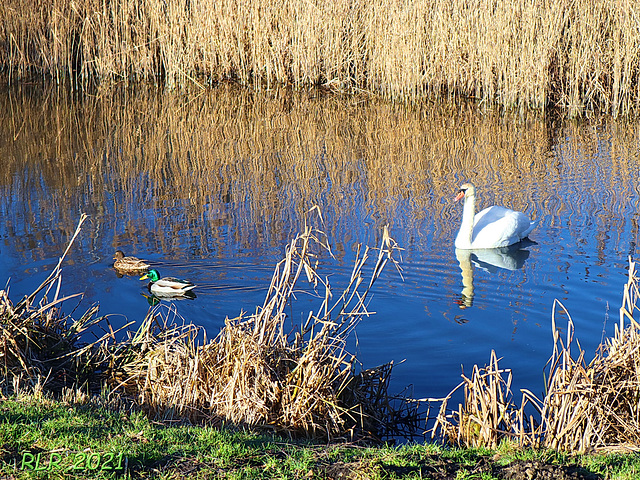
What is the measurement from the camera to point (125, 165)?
1223 cm

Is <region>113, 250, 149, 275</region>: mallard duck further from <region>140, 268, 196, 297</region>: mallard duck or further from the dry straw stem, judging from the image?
the dry straw stem

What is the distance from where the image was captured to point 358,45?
1742 cm

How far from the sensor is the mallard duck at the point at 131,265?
7.89 metres

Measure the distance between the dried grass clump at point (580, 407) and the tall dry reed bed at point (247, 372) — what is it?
70cm

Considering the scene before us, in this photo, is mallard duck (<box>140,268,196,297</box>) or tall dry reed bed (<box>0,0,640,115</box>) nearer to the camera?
mallard duck (<box>140,268,196,297</box>)

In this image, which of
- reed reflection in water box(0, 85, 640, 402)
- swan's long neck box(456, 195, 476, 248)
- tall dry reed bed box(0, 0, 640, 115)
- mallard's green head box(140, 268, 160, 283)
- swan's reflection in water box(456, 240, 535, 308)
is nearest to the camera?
reed reflection in water box(0, 85, 640, 402)

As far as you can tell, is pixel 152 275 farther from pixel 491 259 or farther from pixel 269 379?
pixel 491 259

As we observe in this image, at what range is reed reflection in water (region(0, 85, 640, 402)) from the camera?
7.00 m

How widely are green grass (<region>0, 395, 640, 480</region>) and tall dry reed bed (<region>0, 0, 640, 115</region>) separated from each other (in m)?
12.2

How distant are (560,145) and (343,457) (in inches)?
415

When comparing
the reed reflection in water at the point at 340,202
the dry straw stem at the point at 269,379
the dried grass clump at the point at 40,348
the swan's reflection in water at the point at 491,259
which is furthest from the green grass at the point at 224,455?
the swan's reflection in water at the point at 491,259

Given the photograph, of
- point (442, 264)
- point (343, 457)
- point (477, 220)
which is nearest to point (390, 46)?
point (477, 220)

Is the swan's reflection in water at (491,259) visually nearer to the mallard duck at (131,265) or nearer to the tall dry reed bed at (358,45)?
the mallard duck at (131,265)

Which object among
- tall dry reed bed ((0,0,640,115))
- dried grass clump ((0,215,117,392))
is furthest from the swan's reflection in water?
tall dry reed bed ((0,0,640,115))
